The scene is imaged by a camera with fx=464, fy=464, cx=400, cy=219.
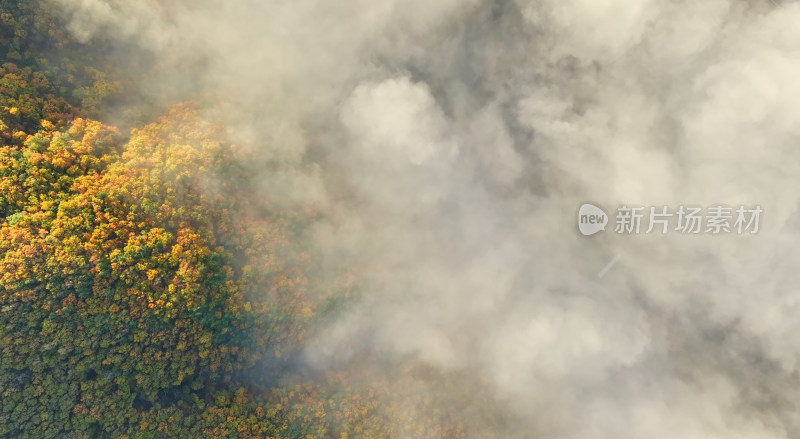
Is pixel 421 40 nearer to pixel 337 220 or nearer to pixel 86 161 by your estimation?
pixel 337 220

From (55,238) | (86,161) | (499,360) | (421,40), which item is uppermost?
(421,40)

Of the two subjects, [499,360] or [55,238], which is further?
[499,360]

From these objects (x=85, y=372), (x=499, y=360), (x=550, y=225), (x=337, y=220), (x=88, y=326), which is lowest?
(x=85, y=372)

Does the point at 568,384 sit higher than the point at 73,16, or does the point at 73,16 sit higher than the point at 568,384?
the point at 73,16

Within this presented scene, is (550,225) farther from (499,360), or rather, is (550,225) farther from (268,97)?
(268,97)

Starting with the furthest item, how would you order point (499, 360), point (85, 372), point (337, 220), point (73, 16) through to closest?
point (499, 360)
point (337, 220)
point (73, 16)
point (85, 372)

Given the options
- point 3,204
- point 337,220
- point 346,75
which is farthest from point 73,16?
point 337,220

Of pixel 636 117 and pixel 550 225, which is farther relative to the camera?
pixel 550 225

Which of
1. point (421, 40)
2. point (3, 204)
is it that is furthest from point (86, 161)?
point (421, 40)

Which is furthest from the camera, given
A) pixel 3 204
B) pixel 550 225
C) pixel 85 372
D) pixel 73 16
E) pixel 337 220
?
pixel 550 225
